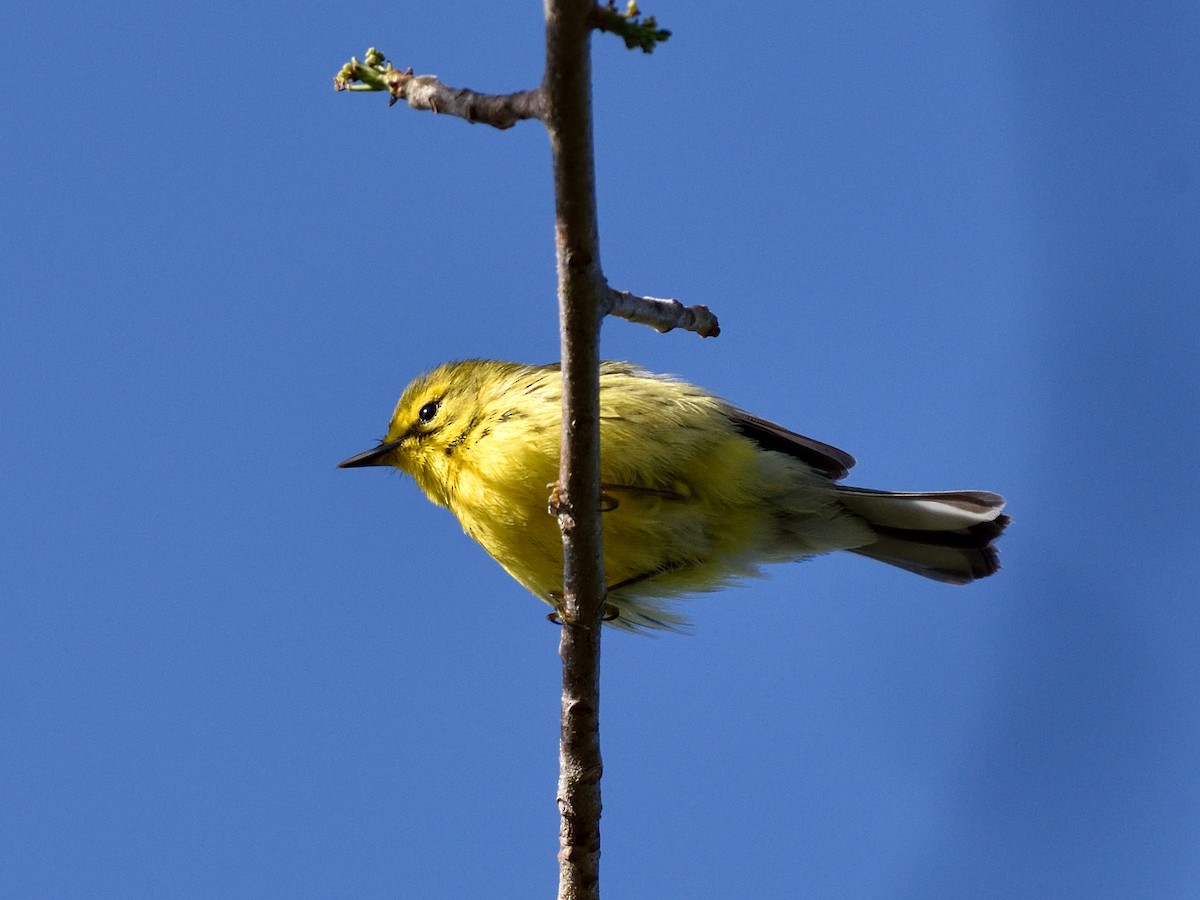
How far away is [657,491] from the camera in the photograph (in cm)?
461

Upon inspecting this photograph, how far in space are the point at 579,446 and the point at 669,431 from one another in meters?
1.47

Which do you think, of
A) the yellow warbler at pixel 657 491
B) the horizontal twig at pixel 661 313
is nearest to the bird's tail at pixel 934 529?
the yellow warbler at pixel 657 491

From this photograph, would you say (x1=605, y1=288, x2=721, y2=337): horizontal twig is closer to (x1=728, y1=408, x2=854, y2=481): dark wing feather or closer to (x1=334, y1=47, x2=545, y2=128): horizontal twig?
(x1=334, y1=47, x2=545, y2=128): horizontal twig

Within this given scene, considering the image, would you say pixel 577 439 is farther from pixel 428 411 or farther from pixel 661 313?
pixel 428 411

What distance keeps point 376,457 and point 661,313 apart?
2.62 meters

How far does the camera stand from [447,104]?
2758 mm

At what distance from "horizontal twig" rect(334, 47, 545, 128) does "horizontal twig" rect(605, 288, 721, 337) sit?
1.73 ft

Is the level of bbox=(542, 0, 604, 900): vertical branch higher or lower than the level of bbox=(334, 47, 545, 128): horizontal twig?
lower

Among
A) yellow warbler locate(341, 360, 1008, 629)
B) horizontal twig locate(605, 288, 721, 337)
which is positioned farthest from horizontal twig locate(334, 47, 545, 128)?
yellow warbler locate(341, 360, 1008, 629)

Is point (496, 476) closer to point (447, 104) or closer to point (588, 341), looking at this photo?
point (588, 341)

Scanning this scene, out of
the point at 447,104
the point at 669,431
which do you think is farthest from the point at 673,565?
the point at 447,104

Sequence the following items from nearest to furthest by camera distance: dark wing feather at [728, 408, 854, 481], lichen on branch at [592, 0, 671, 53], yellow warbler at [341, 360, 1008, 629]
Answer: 1. lichen on branch at [592, 0, 671, 53]
2. yellow warbler at [341, 360, 1008, 629]
3. dark wing feather at [728, 408, 854, 481]

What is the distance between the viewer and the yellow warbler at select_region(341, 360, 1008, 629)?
4566 millimetres

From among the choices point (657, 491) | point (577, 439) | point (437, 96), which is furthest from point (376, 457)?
point (437, 96)
